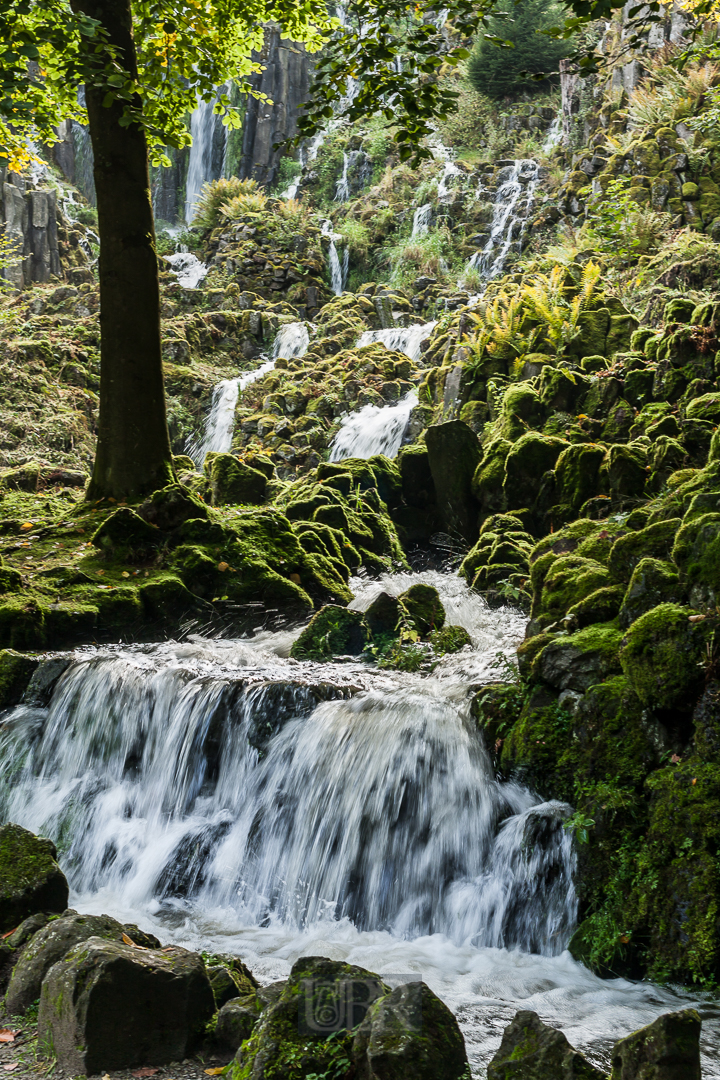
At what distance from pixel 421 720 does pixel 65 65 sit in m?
5.96

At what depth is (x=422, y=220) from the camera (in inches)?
926

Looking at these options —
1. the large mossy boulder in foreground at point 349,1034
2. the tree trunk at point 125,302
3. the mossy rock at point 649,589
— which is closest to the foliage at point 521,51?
the tree trunk at point 125,302

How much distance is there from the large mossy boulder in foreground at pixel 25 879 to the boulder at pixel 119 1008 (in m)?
0.83

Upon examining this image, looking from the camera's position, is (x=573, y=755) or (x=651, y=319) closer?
(x=573, y=755)

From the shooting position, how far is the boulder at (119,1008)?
262cm

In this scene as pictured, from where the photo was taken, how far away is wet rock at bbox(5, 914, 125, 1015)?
2973 mm

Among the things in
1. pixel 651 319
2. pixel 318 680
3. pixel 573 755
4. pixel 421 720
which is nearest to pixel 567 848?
pixel 573 755

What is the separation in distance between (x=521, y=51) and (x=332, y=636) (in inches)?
1009

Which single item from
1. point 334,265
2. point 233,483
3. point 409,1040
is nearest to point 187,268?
point 334,265

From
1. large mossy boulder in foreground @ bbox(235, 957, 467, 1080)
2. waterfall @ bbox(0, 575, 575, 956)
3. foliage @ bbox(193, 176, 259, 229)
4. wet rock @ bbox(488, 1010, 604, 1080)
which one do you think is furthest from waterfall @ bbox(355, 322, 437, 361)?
wet rock @ bbox(488, 1010, 604, 1080)

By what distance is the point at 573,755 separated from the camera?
14.2 feet

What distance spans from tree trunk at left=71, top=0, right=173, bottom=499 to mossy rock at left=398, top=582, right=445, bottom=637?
3.38 meters

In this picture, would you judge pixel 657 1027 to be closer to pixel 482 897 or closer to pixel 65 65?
pixel 482 897

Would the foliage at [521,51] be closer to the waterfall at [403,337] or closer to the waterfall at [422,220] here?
the waterfall at [422,220]
